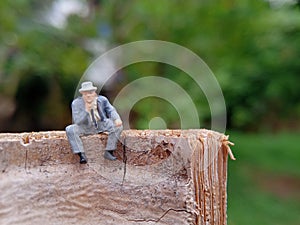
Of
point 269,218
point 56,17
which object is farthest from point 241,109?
point 56,17

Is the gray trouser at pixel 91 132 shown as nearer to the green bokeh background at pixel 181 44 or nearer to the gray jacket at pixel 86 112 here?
the gray jacket at pixel 86 112

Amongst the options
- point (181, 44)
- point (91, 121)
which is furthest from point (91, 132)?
point (181, 44)

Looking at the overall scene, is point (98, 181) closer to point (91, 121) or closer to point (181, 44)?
point (91, 121)

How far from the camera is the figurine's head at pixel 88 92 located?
1.49ft

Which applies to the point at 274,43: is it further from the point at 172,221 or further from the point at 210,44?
the point at 172,221

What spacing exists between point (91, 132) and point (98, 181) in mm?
43

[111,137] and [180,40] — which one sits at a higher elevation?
[180,40]

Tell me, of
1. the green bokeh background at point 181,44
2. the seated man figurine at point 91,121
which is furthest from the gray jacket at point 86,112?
the green bokeh background at point 181,44

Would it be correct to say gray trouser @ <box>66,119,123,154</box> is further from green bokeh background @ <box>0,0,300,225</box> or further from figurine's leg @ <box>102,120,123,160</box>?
green bokeh background @ <box>0,0,300,225</box>

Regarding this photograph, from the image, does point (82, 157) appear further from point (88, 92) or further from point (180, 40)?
point (180, 40)

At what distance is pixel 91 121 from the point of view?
17.8 inches

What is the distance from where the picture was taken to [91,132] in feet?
1.48

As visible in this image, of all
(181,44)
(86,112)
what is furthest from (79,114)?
(181,44)

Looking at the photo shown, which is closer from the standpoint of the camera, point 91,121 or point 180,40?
point 91,121
